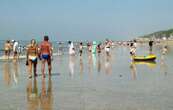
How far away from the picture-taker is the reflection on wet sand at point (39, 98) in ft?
34.4

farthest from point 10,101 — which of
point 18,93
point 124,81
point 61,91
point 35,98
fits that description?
point 124,81

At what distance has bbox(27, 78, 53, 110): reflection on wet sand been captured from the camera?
10497mm

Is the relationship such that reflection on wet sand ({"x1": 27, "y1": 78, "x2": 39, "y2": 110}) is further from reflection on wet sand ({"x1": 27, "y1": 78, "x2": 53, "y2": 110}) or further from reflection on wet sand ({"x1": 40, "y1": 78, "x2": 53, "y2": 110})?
reflection on wet sand ({"x1": 40, "y1": 78, "x2": 53, "y2": 110})

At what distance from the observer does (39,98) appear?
465 inches

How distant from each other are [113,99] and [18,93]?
320 centimetres

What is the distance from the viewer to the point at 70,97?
1212cm

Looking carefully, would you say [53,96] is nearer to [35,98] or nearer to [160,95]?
[35,98]

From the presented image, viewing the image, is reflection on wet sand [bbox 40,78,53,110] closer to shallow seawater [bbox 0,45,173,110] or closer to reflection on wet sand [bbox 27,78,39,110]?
shallow seawater [bbox 0,45,173,110]

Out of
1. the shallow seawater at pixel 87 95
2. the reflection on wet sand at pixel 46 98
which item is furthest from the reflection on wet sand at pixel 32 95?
the reflection on wet sand at pixel 46 98

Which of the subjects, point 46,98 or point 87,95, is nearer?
point 46,98

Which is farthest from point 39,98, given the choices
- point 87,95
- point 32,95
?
point 87,95

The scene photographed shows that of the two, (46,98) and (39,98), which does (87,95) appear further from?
(39,98)

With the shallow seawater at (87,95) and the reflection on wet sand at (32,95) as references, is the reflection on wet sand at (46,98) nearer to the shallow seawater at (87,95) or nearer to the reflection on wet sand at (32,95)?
the shallow seawater at (87,95)

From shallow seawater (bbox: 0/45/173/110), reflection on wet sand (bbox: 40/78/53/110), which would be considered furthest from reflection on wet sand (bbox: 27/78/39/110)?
reflection on wet sand (bbox: 40/78/53/110)
